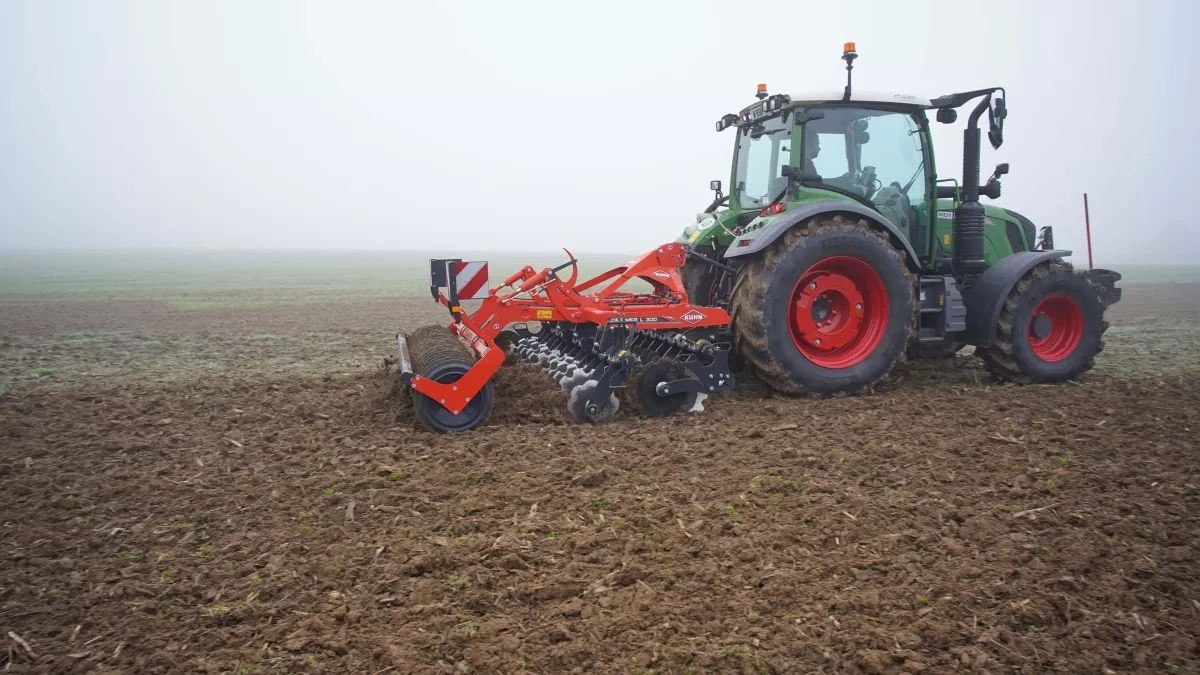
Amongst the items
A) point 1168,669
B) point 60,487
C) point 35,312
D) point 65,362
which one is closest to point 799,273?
point 1168,669

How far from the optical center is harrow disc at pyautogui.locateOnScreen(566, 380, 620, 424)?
5621 millimetres

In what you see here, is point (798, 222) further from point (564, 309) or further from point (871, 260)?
point (564, 309)

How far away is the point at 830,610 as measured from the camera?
2.96 metres

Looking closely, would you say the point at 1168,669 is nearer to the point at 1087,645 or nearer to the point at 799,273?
the point at 1087,645

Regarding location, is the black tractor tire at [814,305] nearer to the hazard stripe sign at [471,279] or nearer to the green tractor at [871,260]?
the green tractor at [871,260]

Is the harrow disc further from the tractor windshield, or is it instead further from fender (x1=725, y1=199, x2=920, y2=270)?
the tractor windshield

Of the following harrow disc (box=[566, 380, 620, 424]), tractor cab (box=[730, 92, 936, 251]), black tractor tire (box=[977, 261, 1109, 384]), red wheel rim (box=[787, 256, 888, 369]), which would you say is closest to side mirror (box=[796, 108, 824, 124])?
tractor cab (box=[730, 92, 936, 251])

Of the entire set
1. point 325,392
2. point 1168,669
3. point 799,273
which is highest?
point 799,273

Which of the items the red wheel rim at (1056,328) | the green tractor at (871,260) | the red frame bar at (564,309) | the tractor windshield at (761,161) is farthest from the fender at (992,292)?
the red frame bar at (564,309)

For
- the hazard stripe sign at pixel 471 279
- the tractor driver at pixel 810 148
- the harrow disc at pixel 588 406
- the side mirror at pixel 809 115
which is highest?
the side mirror at pixel 809 115

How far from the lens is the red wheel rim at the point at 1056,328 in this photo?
6.91m

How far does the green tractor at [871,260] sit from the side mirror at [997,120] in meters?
0.01

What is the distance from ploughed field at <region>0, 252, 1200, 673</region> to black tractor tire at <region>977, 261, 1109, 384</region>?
0.34 metres

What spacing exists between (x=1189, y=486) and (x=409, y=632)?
4.04 m
